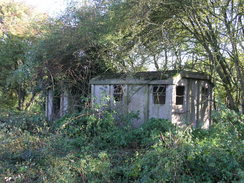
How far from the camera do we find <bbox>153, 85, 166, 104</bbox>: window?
8.55m

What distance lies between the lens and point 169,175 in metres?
4.22

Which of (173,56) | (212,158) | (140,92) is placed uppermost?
(173,56)

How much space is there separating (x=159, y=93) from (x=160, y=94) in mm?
75

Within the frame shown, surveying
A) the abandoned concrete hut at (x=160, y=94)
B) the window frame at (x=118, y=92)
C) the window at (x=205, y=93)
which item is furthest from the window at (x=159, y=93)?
the window at (x=205, y=93)

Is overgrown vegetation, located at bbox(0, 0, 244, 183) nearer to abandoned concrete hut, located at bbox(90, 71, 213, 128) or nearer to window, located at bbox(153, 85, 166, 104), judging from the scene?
abandoned concrete hut, located at bbox(90, 71, 213, 128)

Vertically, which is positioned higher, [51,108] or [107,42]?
[107,42]

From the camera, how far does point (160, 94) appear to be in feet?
28.2

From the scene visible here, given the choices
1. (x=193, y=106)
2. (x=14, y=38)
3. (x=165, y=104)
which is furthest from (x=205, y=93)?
(x=14, y=38)

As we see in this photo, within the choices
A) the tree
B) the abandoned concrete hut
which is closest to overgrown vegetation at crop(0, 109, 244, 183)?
the abandoned concrete hut

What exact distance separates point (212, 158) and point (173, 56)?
510cm

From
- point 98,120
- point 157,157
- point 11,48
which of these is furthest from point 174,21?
point 11,48

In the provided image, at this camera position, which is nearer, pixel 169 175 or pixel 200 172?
pixel 169 175

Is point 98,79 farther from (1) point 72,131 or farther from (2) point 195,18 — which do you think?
(2) point 195,18

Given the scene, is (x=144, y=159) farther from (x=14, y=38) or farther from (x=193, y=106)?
(x=14, y=38)
